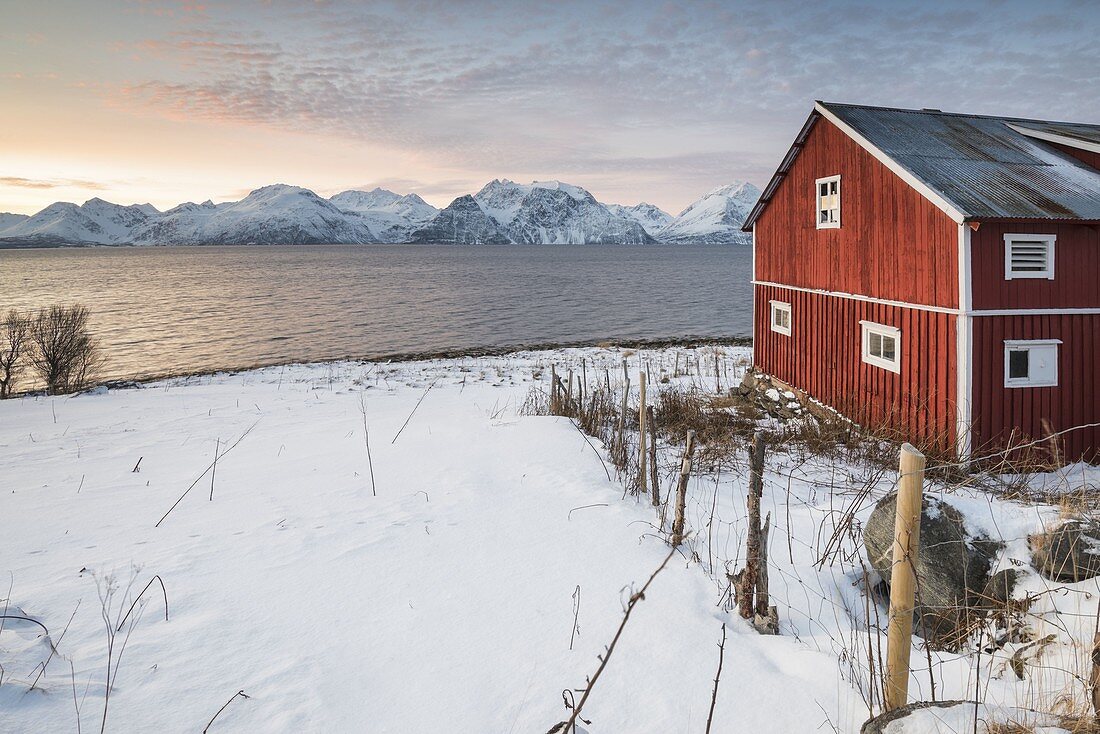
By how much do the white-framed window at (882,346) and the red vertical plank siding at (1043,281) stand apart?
1.96 meters

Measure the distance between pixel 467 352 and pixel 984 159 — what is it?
77.8 feet

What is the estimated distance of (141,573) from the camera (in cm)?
504

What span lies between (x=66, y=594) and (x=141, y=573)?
506mm

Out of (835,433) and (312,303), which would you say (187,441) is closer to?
(835,433)

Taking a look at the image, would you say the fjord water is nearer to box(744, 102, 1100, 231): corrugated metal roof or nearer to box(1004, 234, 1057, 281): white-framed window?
box(744, 102, 1100, 231): corrugated metal roof

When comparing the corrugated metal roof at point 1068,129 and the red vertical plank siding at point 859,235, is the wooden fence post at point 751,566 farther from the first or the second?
the corrugated metal roof at point 1068,129

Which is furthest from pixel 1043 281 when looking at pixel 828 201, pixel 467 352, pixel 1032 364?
pixel 467 352

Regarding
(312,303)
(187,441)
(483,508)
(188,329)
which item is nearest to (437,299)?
(312,303)

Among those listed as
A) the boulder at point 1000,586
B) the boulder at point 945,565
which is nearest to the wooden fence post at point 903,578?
the boulder at point 945,565

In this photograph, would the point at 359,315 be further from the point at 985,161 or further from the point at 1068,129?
the point at 1068,129

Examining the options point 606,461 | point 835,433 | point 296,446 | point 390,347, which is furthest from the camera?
point 390,347

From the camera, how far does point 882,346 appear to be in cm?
1391

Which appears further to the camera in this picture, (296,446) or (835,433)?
(835,433)

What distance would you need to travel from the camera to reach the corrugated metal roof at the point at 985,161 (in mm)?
11828
